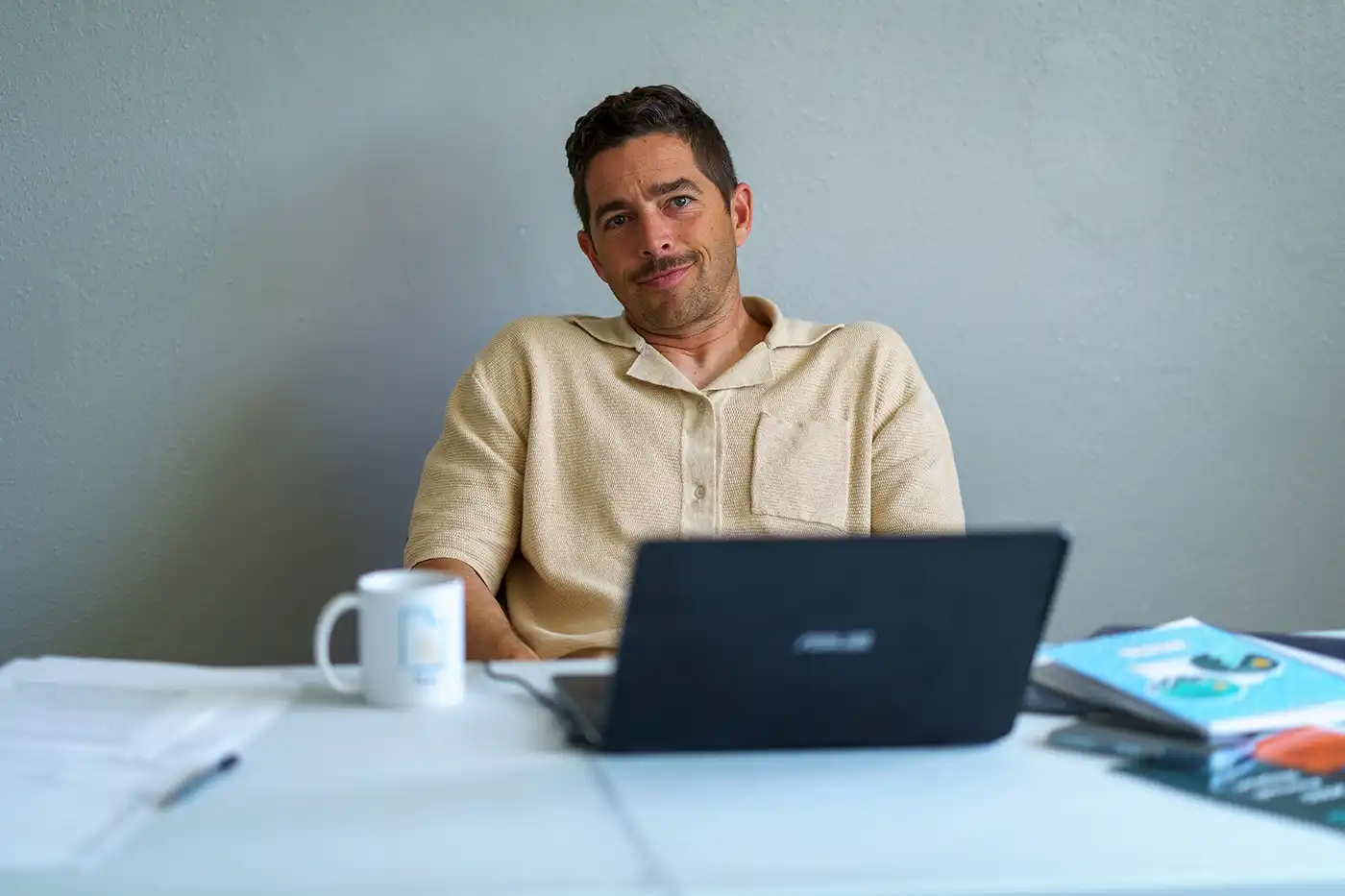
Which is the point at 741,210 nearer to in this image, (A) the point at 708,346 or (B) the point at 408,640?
(A) the point at 708,346

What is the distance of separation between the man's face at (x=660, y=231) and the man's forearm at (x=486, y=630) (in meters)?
0.52

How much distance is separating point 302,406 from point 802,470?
33.0 inches

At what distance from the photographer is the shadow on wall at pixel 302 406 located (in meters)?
1.97

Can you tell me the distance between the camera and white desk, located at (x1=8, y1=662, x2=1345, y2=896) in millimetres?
696

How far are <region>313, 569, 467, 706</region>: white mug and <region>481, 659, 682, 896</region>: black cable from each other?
74 millimetres

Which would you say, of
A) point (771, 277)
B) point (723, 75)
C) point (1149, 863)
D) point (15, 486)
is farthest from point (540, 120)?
point (1149, 863)

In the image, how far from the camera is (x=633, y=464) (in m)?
1.77

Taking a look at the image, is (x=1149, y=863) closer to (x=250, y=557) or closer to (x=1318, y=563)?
(x=250, y=557)

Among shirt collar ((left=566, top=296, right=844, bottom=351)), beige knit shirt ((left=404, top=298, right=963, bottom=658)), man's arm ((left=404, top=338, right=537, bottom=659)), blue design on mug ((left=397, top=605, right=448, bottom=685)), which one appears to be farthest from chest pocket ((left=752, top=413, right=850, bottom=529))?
blue design on mug ((left=397, top=605, right=448, bottom=685))

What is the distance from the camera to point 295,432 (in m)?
2.02

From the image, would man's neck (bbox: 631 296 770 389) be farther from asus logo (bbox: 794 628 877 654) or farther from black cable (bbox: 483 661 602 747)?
asus logo (bbox: 794 628 877 654)

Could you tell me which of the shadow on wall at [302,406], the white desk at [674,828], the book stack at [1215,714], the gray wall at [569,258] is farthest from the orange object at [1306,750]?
the shadow on wall at [302,406]

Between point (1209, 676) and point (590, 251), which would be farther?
point (590, 251)

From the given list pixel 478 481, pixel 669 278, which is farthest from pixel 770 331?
pixel 478 481
